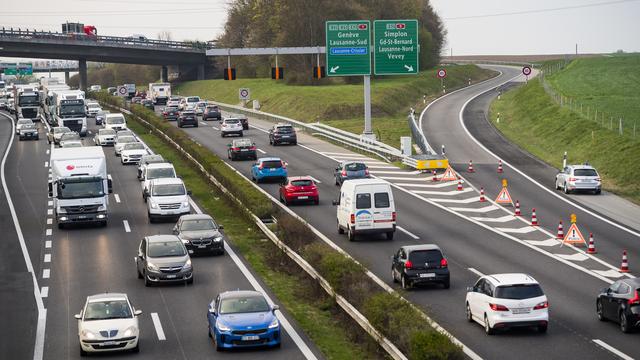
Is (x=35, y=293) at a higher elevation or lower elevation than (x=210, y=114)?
lower

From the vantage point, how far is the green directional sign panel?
6681 cm

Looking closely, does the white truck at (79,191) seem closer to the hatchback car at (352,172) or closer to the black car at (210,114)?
the hatchback car at (352,172)

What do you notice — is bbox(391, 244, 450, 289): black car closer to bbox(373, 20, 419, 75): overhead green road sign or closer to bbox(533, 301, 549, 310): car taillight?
bbox(533, 301, 549, 310): car taillight

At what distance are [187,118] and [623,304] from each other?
221ft

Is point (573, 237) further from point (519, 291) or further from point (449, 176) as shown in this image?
point (449, 176)

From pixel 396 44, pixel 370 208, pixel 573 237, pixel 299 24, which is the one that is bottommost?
pixel 573 237

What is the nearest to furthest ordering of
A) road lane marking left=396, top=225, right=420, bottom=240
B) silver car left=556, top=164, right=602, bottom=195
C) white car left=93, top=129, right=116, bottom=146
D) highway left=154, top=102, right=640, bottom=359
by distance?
highway left=154, top=102, right=640, bottom=359 → road lane marking left=396, top=225, right=420, bottom=240 → silver car left=556, top=164, right=602, bottom=195 → white car left=93, top=129, right=116, bottom=146

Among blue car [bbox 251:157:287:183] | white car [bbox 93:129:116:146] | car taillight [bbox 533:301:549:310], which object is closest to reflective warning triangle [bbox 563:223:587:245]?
car taillight [bbox 533:301:549:310]

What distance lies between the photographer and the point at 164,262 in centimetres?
3359

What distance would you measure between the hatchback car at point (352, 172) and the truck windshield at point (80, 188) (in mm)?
14790

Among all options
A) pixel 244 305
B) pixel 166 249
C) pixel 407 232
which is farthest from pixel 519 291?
pixel 407 232

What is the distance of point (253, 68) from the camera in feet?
497

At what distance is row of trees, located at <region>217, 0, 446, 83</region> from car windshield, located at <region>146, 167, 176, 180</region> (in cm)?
6470

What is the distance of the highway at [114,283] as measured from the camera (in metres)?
26.4
